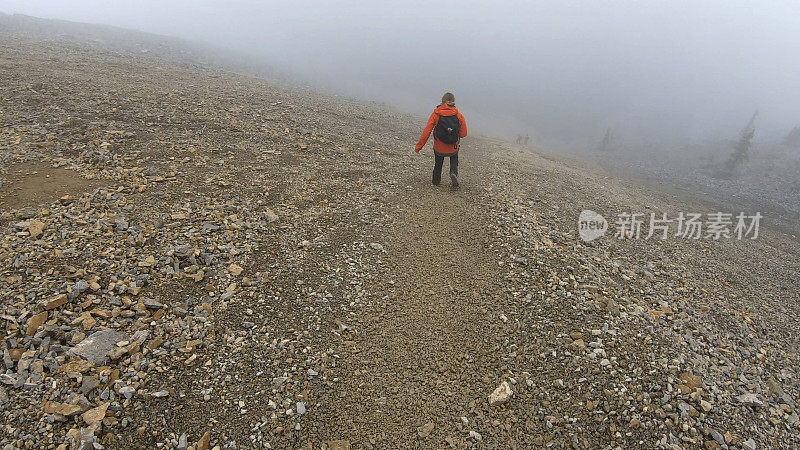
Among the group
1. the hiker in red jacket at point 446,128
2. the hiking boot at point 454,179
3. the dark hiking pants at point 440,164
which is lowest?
the hiking boot at point 454,179

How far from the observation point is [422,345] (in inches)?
261

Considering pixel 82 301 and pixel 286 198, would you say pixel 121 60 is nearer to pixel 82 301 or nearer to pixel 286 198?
pixel 286 198

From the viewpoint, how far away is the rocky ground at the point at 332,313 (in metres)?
5.20

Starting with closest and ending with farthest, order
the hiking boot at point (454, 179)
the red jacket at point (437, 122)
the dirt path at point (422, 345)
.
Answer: the dirt path at point (422, 345) → the red jacket at point (437, 122) → the hiking boot at point (454, 179)

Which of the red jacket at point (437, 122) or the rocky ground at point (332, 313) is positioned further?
the red jacket at point (437, 122)

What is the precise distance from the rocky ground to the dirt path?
4 cm

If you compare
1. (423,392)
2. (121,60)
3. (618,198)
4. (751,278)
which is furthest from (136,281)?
(121,60)

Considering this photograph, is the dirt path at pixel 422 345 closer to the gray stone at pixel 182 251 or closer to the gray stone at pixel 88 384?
the gray stone at pixel 88 384

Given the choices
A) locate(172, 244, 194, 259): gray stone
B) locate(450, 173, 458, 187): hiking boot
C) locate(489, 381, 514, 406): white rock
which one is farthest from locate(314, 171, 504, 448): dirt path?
locate(172, 244, 194, 259): gray stone

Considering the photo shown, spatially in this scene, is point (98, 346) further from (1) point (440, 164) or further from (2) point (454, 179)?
(2) point (454, 179)

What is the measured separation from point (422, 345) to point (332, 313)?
5.81 feet

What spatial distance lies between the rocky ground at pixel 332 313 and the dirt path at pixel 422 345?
0.04 meters

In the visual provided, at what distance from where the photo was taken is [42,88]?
14.1 metres

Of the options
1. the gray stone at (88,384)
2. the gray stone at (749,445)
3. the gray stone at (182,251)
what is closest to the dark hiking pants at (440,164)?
the gray stone at (182,251)
